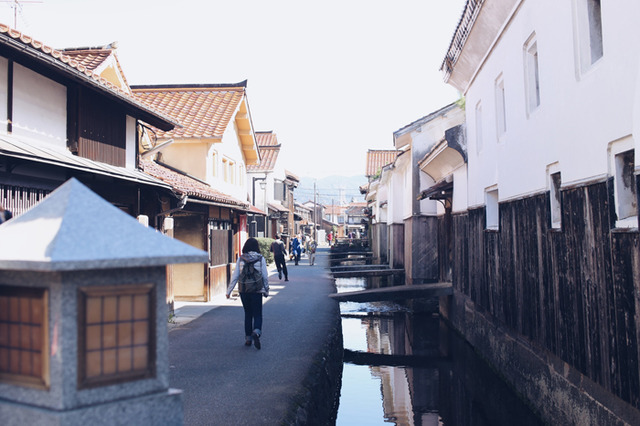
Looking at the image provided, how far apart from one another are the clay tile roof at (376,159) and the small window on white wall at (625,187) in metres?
41.8

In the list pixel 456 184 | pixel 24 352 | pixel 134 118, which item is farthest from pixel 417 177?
pixel 24 352

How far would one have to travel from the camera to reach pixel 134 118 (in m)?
12.2

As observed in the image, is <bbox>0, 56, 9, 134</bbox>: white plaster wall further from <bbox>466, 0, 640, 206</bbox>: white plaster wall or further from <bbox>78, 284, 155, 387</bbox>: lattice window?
<bbox>466, 0, 640, 206</bbox>: white plaster wall

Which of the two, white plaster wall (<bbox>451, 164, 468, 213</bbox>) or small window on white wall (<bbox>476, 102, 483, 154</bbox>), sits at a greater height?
small window on white wall (<bbox>476, 102, 483, 154</bbox>)

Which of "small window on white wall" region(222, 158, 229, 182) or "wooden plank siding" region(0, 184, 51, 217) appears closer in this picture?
"wooden plank siding" region(0, 184, 51, 217)

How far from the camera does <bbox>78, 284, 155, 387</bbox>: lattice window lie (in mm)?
2963

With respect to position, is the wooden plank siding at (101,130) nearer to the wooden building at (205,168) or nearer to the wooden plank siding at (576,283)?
the wooden building at (205,168)

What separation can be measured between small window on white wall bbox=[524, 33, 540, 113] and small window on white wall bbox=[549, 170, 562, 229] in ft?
4.65

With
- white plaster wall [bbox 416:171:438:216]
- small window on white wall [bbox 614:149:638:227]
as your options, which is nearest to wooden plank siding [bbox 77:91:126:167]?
small window on white wall [bbox 614:149:638:227]

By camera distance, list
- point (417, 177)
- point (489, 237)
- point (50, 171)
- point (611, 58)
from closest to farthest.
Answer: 1. point (611, 58)
2. point (50, 171)
3. point (489, 237)
4. point (417, 177)

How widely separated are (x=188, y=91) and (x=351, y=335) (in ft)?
37.7

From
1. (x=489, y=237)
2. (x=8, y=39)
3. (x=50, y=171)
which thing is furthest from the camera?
(x=489, y=237)

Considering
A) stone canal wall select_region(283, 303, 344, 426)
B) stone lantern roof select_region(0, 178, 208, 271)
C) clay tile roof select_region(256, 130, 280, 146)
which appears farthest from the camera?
clay tile roof select_region(256, 130, 280, 146)

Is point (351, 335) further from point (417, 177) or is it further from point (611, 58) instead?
point (611, 58)
